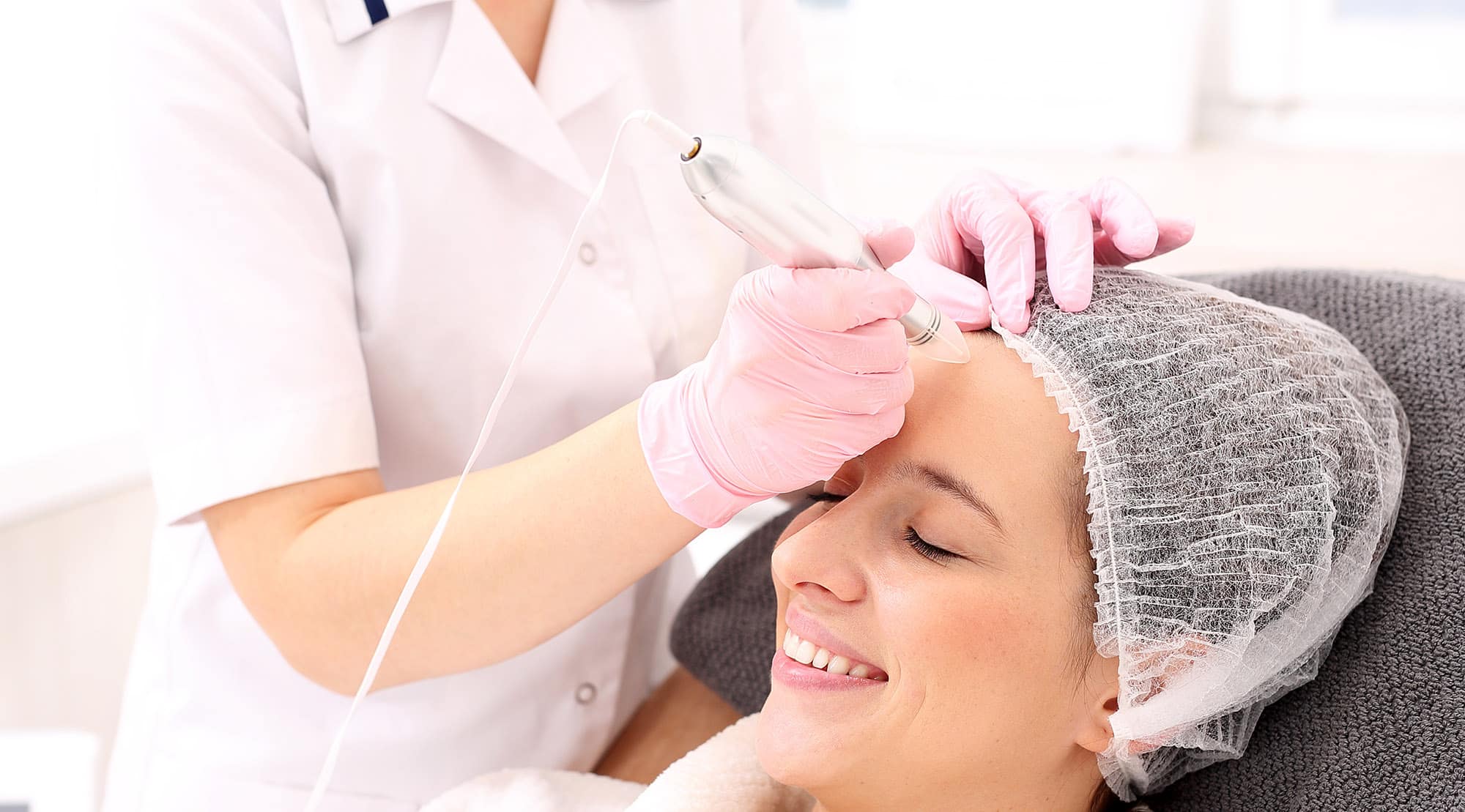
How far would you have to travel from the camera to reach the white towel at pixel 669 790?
1.23 m

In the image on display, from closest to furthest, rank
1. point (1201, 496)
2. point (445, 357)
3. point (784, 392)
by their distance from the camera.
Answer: point (784, 392) → point (1201, 496) → point (445, 357)

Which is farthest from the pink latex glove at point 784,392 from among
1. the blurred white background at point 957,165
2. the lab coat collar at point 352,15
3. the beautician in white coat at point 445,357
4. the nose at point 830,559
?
the blurred white background at point 957,165

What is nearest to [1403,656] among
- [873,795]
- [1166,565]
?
[1166,565]

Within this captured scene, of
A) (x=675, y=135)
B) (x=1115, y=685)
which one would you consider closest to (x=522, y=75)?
(x=675, y=135)

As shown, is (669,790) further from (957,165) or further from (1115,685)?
(957,165)

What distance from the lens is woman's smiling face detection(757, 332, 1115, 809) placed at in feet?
3.30

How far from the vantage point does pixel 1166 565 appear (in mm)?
991

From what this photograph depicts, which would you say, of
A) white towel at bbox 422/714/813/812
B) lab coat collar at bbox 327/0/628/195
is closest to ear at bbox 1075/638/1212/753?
white towel at bbox 422/714/813/812

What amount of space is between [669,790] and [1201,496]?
62cm

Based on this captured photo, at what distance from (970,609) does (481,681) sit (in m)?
0.63

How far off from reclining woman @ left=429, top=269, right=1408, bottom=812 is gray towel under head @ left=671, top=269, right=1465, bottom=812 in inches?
2.7

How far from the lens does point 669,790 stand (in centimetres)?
123

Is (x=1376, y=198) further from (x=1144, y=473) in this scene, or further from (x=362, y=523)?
(x=362, y=523)

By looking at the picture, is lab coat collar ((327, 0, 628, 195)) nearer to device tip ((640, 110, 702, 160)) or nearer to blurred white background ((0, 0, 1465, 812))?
device tip ((640, 110, 702, 160))
